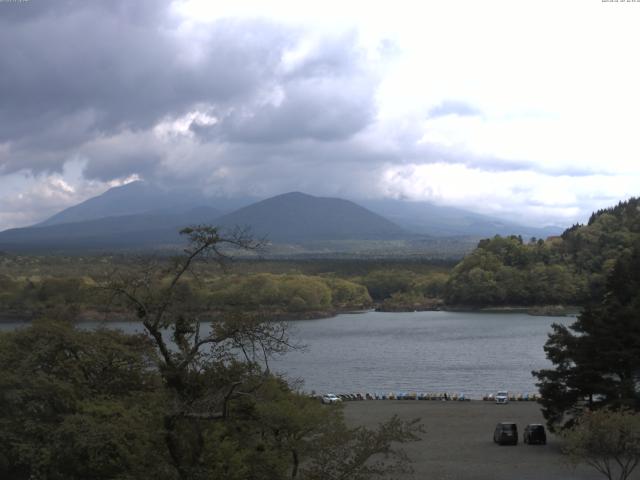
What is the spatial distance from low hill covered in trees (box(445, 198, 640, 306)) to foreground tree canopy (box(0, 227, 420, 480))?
71292 mm

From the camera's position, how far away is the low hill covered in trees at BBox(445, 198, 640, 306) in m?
83.1

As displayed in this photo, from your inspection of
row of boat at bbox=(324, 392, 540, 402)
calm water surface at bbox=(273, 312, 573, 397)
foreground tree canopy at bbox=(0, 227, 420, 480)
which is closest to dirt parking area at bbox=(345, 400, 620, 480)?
row of boat at bbox=(324, 392, 540, 402)

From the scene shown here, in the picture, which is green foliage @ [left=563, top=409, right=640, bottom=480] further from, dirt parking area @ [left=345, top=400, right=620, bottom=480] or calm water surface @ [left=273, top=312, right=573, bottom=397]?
calm water surface @ [left=273, top=312, right=573, bottom=397]

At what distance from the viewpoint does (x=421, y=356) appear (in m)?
44.9

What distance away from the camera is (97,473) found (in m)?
11.0

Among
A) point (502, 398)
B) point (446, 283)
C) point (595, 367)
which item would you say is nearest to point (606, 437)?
point (595, 367)

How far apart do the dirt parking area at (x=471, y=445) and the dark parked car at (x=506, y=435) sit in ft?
0.72

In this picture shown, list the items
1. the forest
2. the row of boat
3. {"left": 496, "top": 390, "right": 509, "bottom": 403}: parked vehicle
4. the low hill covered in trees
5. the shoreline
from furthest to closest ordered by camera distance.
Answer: the low hill covered in trees, the forest, the shoreline, the row of boat, {"left": 496, "top": 390, "right": 509, "bottom": 403}: parked vehicle

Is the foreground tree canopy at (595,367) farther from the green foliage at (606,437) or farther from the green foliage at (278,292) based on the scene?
the green foliage at (278,292)

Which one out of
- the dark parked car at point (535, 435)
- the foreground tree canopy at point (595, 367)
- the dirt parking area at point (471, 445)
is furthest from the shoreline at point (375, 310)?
the foreground tree canopy at point (595, 367)

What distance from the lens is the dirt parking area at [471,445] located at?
16828 mm

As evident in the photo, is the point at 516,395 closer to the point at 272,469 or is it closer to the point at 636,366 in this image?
the point at 636,366

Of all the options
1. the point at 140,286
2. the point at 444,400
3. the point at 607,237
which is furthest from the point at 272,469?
the point at 607,237

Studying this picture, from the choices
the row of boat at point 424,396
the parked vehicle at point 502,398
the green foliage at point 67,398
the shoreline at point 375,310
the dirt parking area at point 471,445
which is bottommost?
the shoreline at point 375,310
